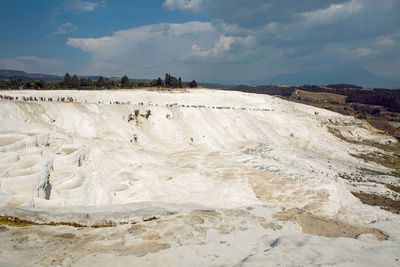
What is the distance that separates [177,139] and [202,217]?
77.5ft

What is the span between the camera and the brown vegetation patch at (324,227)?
1482 cm

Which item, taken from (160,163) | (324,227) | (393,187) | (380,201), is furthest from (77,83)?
(393,187)

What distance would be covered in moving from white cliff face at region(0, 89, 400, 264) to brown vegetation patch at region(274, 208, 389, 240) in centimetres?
104

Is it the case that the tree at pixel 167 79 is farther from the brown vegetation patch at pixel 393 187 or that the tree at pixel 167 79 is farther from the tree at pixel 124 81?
the brown vegetation patch at pixel 393 187

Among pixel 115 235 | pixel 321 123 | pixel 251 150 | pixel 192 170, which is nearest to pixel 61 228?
pixel 115 235

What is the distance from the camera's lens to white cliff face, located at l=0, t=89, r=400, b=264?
15344 mm

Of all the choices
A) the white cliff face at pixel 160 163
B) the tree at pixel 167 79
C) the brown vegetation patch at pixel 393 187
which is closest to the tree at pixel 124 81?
the tree at pixel 167 79

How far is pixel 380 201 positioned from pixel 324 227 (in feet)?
39.4

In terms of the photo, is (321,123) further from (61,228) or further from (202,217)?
(61,228)

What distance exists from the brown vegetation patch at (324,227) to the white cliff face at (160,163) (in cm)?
104

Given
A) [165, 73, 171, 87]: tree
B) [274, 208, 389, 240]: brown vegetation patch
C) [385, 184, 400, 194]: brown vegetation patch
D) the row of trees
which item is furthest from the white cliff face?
[165, 73, 171, 87]: tree

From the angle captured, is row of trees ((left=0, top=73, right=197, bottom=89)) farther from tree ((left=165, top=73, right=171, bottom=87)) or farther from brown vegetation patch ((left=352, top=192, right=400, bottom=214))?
brown vegetation patch ((left=352, top=192, right=400, bottom=214))

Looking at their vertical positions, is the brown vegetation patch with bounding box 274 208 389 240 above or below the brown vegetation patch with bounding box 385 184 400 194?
above

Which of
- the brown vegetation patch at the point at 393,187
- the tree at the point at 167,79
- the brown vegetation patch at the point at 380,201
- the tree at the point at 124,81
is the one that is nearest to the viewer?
the brown vegetation patch at the point at 380,201
